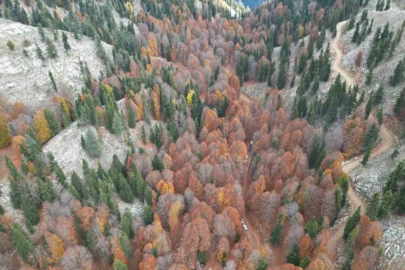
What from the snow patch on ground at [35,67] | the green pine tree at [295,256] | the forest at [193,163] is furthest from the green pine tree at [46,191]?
the green pine tree at [295,256]

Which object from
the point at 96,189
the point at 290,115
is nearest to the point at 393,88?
the point at 290,115

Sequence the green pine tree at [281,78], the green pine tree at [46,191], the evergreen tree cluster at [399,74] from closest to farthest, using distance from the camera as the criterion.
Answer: the green pine tree at [46,191], the evergreen tree cluster at [399,74], the green pine tree at [281,78]

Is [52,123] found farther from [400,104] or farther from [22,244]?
[400,104]

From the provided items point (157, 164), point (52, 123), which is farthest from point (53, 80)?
point (157, 164)

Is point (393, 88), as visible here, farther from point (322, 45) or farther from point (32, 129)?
point (32, 129)

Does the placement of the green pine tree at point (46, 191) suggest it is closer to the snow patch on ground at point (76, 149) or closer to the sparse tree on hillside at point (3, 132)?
the snow patch on ground at point (76, 149)

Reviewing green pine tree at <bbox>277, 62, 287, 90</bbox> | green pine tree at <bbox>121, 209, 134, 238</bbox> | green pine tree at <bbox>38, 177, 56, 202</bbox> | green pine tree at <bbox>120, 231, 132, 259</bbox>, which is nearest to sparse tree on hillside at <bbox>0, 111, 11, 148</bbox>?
green pine tree at <bbox>38, 177, 56, 202</bbox>

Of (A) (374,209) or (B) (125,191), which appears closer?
(A) (374,209)
